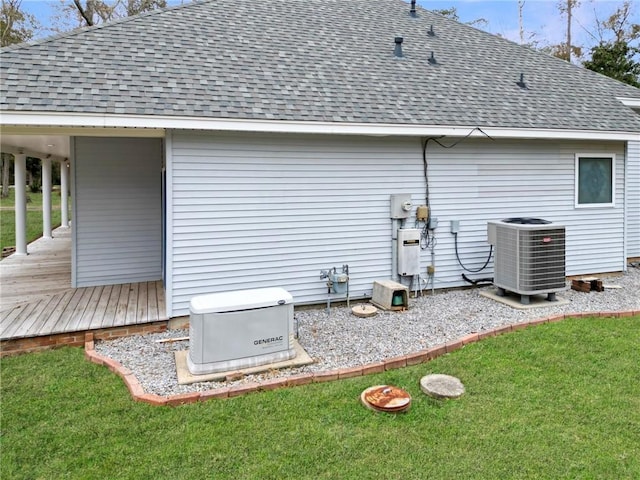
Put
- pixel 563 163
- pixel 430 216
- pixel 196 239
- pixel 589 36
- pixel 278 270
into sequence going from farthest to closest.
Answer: pixel 589 36
pixel 563 163
pixel 430 216
pixel 278 270
pixel 196 239

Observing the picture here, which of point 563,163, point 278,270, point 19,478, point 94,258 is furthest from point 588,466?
point 94,258

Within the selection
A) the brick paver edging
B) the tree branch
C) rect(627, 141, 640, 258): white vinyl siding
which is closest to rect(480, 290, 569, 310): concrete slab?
the brick paver edging

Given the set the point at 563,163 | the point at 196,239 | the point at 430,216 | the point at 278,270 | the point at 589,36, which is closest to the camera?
the point at 196,239

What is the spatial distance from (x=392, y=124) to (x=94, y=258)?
4.72 m

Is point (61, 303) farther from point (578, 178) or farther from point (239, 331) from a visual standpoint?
point (578, 178)

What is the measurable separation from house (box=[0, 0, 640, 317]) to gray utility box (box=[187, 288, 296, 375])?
62.5 inches

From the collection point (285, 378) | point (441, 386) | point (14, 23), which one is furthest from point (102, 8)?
point (441, 386)

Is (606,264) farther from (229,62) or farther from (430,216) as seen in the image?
(229,62)

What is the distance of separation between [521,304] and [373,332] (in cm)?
228

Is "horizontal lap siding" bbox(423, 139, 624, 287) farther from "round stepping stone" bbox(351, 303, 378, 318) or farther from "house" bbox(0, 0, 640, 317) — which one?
"round stepping stone" bbox(351, 303, 378, 318)

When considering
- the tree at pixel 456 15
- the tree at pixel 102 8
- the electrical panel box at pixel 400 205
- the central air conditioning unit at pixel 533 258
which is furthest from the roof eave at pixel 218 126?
the tree at pixel 456 15

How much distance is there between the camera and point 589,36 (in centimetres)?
2164

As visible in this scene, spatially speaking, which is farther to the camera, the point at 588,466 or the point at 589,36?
the point at 589,36

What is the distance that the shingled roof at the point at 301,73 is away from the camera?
205 inches
